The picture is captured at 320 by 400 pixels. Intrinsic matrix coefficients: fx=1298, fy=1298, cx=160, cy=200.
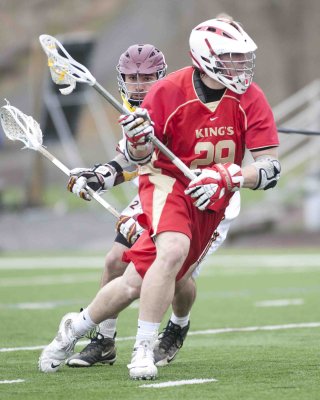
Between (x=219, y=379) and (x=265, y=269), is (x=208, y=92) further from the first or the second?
(x=265, y=269)

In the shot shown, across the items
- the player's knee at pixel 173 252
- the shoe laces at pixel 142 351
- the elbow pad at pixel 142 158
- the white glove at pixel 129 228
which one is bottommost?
the shoe laces at pixel 142 351

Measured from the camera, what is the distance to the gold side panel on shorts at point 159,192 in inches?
263

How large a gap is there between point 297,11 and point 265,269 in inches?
847

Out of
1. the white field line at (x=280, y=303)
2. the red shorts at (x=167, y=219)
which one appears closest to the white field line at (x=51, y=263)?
the white field line at (x=280, y=303)

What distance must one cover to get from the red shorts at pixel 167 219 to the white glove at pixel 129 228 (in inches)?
15.1

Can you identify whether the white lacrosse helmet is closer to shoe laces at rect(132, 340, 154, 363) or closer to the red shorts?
the red shorts

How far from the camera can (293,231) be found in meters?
22.0

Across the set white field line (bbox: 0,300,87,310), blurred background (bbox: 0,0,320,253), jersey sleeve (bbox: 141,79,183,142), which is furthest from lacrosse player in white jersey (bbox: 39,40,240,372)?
blurred background (bbox: 0,0,320,253)

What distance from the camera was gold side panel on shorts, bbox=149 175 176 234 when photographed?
6.69 meters

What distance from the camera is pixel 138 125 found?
256 inches

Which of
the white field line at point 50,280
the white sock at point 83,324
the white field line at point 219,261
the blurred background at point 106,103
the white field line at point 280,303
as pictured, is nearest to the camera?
the white sock at point 83,324

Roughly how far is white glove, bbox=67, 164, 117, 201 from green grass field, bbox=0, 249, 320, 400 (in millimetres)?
998

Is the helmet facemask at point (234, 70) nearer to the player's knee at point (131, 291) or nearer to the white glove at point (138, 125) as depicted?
the white glove at point (138, 125)

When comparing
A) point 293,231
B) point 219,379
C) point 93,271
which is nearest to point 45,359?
point 219,379
